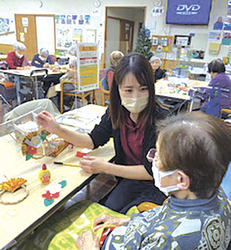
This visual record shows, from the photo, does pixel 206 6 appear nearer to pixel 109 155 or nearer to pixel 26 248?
pixel 109 155

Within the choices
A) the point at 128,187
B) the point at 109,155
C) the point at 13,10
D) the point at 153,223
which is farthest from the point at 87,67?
the point at 13,10

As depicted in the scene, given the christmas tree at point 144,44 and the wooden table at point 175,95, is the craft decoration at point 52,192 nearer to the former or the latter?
the wooden table at point 175,95

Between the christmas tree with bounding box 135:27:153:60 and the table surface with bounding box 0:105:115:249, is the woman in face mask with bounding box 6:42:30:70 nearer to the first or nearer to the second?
the christmas tree with bounding box 135:27:153:60

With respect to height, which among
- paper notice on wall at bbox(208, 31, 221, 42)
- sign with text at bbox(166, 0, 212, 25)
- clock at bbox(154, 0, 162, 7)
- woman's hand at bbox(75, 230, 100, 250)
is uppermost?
clock at bbox(154, 0, 162, 7)

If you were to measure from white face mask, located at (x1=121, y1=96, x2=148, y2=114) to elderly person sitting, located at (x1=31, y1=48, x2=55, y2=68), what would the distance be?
4.67 metres

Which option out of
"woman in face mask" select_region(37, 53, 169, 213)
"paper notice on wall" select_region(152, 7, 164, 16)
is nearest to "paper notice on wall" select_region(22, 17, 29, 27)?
"paper notice on wall" select_region(152, 7, 164, 16)

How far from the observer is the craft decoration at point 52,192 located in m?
0.97

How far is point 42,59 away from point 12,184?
5472 millimetres

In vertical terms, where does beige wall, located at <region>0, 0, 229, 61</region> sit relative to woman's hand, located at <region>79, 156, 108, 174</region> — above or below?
above

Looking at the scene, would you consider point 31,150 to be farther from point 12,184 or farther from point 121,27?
point 121,27

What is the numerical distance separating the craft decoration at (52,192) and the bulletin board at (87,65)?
1140 millimetres

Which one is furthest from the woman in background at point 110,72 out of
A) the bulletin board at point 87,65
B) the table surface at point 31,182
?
the table surface at point 31,182

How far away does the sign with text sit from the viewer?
567cm

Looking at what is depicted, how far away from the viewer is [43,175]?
108cm
